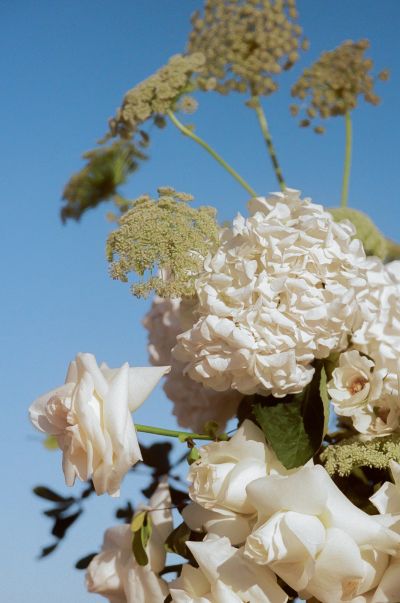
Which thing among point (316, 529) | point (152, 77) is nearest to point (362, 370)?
point (316, 529)

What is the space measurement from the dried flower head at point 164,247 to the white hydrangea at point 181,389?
9cm

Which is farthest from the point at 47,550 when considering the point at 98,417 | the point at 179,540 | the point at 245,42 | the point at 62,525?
the point at 245,42

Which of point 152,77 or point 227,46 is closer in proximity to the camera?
point 152,77

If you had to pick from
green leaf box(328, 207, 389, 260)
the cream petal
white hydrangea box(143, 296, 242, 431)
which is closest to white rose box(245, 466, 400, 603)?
the cream petal

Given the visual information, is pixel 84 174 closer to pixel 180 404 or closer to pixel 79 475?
pixel 180 404

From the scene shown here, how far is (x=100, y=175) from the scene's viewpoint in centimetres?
125

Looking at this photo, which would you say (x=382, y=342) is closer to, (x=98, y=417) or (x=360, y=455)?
(x=360, y=455)

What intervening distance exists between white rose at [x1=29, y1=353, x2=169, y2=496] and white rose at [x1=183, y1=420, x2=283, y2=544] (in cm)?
7

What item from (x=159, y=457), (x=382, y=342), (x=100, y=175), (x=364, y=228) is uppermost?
(x=100, y=175)

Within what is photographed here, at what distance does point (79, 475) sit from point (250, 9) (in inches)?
32.5

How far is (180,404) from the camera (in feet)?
3.35

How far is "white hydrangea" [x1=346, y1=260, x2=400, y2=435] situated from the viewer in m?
0.81

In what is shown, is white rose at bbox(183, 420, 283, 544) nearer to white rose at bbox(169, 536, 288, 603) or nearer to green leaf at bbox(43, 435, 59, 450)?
white rose at bbox(169, 536, 288, 603)

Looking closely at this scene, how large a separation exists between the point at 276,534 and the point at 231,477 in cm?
8
